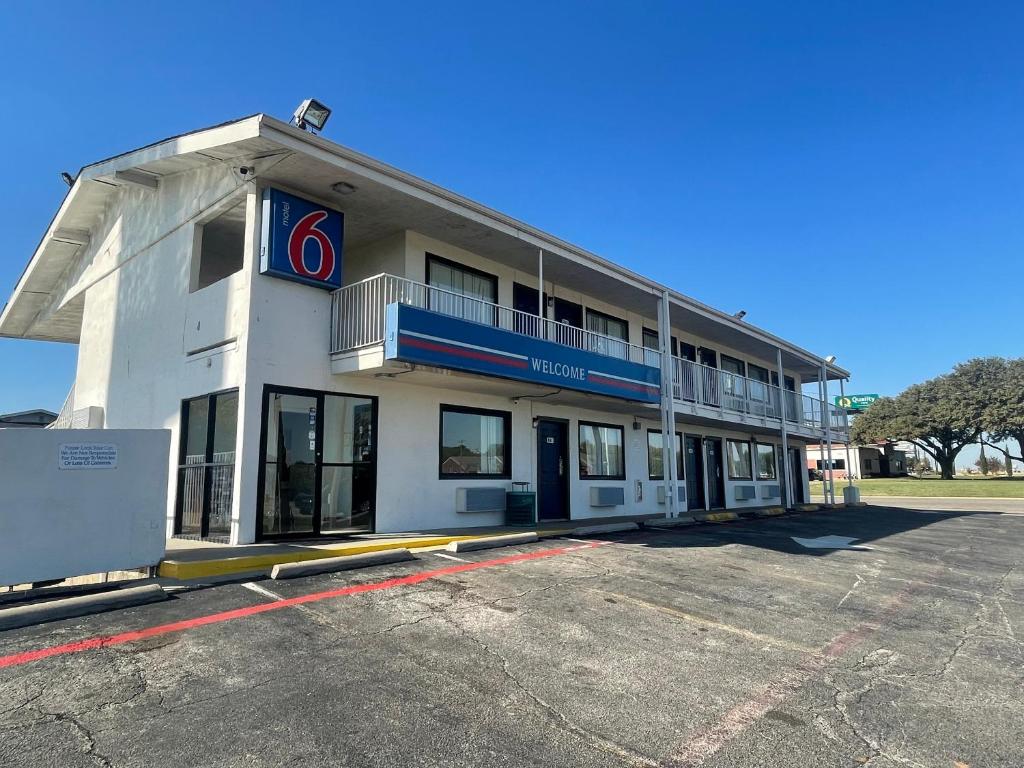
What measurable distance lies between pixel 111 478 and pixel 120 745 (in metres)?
4.23

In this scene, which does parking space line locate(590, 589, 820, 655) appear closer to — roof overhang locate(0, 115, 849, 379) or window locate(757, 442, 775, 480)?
roof overhang locate(0, 115, 849, 379)

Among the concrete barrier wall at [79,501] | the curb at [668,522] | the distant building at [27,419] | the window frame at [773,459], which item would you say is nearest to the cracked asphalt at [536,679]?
the concrete barrier wall at [79,501]

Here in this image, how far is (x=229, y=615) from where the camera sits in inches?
211

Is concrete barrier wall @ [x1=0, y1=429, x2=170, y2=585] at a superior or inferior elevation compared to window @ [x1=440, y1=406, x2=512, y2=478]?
inferior

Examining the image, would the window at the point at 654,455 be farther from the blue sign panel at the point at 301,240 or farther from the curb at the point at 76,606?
the curb at the point at 76,606

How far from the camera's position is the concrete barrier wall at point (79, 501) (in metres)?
5.93

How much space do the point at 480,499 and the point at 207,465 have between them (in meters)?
5.01

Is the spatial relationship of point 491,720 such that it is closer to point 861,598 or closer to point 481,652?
point 481,652

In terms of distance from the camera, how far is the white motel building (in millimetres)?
9641

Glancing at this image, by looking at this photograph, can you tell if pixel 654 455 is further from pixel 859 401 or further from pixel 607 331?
pixel 859 401

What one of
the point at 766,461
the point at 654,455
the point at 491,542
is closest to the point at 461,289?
the point at 491,542

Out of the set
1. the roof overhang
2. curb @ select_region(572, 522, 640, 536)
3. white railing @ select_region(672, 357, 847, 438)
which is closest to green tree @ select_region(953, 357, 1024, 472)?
white railing @ select_region(672, 357, 847, 438)

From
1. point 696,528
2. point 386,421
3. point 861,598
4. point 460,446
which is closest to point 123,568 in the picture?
point 386,421

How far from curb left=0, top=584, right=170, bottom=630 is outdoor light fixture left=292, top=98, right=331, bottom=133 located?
7.22 m
